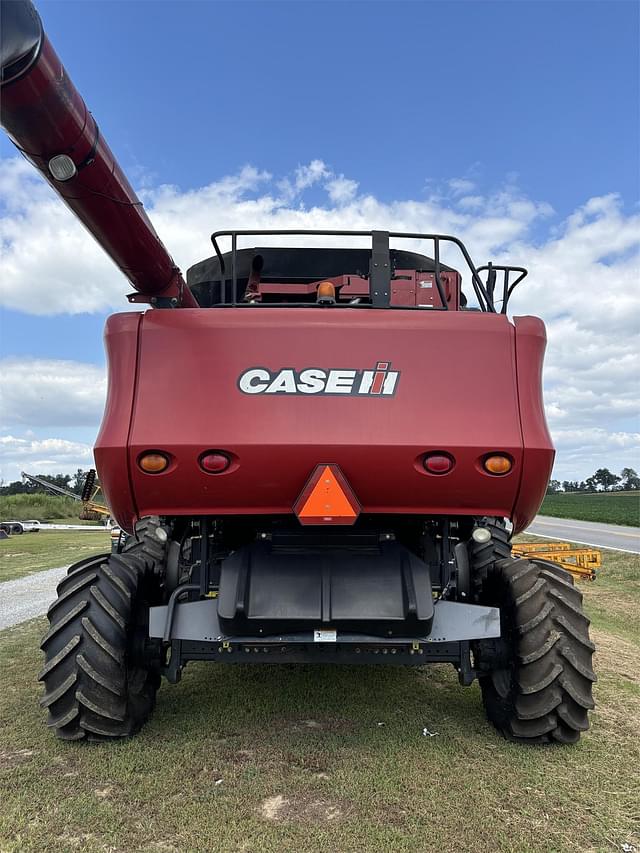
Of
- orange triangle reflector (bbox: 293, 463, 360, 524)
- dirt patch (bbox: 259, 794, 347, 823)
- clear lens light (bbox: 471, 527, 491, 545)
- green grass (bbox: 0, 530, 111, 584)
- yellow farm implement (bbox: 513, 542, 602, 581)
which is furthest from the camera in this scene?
green grass (bbox: 0, 530, 111, 584)

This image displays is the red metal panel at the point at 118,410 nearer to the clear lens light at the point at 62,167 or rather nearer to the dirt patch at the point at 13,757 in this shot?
the clear lens light at the point at 62,167

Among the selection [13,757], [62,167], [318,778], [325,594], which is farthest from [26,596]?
[62,167]

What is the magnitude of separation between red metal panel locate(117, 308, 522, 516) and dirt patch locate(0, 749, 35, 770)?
1496 mm

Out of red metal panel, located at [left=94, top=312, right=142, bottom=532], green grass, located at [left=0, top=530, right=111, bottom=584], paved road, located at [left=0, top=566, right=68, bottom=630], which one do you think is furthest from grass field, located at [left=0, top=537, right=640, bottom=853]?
green grass, located at [left=0, top=530, right=111, bottom=584]

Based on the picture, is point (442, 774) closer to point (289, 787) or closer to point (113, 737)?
point (289, 787)

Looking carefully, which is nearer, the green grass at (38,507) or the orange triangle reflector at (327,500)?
the orange triangle reflector at (327,500)

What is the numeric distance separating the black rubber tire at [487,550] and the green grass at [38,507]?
41.6m

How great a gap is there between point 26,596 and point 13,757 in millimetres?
6834

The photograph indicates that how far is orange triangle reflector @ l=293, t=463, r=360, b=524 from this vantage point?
348cm

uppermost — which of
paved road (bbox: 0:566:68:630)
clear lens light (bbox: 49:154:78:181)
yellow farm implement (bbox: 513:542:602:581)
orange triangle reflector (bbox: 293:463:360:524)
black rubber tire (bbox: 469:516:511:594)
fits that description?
clear lens light (bbox: 49:154:78:181)

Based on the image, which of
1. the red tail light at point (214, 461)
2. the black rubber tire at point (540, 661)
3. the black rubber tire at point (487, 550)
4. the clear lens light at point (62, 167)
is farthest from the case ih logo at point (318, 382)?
the black rubber tire at point (487, 550)

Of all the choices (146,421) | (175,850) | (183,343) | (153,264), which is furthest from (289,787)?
(153,264)

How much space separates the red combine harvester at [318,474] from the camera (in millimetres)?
3527

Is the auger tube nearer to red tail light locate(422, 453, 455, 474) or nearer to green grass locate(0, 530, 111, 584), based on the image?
red tail light locate(422, 453, 455, 474)
